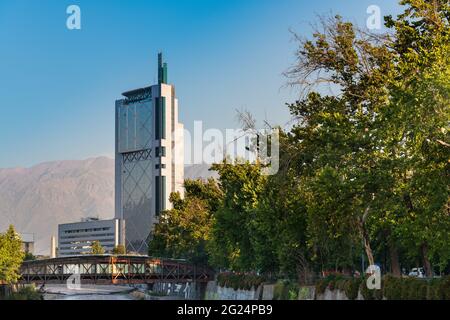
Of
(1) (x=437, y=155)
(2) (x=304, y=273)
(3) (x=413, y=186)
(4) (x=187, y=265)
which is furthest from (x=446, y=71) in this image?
(4) (x=187, y=265)

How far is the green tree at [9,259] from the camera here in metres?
121

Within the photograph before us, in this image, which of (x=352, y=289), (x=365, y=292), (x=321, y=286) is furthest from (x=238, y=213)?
(x=365, y=292)

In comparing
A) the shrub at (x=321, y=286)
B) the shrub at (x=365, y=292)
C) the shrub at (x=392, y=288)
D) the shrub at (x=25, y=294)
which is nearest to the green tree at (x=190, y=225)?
the shrub at (x=25, y=294)

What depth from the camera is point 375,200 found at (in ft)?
151

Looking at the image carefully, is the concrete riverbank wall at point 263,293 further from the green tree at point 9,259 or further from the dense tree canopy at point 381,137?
the green tree at point 9,259

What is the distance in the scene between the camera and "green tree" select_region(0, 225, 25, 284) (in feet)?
397

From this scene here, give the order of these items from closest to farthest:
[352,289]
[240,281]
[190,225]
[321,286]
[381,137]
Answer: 1. [381,137]
2. [352,289]
3. [321,286]
4. [240,281]
5. [190,225]

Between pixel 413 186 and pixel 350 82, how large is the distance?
8128 mm

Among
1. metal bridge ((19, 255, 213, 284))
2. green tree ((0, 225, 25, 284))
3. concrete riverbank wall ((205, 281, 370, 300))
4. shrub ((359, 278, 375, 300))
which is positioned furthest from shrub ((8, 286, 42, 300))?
shrub ((359, 278, 375, 300))

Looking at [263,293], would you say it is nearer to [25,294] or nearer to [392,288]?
[392,288]

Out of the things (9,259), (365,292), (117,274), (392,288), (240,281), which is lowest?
(117,274)

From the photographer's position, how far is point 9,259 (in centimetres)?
12494

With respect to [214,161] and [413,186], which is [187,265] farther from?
[413,186]

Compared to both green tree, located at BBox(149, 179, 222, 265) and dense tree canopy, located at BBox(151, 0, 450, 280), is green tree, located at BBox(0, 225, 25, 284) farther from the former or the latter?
dense tree canopy, located at BBox(151, 0, 450, 280)
